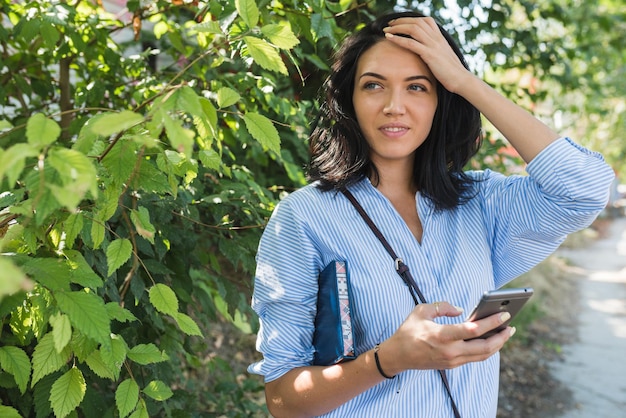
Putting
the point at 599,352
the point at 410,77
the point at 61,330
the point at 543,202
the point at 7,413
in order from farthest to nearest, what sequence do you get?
the point at 599,352, the point at 410,77, the point at 543,202, the point at 7,413, the point at 61,330

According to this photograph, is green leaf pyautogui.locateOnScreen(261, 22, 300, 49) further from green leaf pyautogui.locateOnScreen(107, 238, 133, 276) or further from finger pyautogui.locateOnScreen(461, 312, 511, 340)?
finger pyautogui.locateOnScreen(461, 312, 511, 340)

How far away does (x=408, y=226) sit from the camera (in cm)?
195

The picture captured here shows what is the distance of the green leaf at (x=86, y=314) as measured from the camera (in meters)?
1.28

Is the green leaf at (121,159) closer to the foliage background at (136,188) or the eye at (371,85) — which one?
the foliage background at (136,188)

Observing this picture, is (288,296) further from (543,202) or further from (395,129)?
(543,202)

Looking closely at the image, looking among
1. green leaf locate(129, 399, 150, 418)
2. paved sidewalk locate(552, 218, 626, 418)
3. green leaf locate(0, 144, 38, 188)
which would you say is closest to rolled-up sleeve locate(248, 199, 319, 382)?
green leaf locate(129, 399, 150, 418)

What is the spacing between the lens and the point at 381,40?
6.61 feet

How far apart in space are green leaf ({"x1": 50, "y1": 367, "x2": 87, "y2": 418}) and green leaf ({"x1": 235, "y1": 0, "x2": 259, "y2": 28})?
823mm

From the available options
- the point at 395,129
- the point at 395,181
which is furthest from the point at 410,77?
the point at 395,181

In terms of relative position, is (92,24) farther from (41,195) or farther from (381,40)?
(41,195)

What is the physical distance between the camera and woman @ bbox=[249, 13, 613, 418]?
1705 millimetres

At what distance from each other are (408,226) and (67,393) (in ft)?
3.19

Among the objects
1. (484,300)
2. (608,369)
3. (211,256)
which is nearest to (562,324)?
(608,369)

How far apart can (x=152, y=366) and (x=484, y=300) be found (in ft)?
3.34
